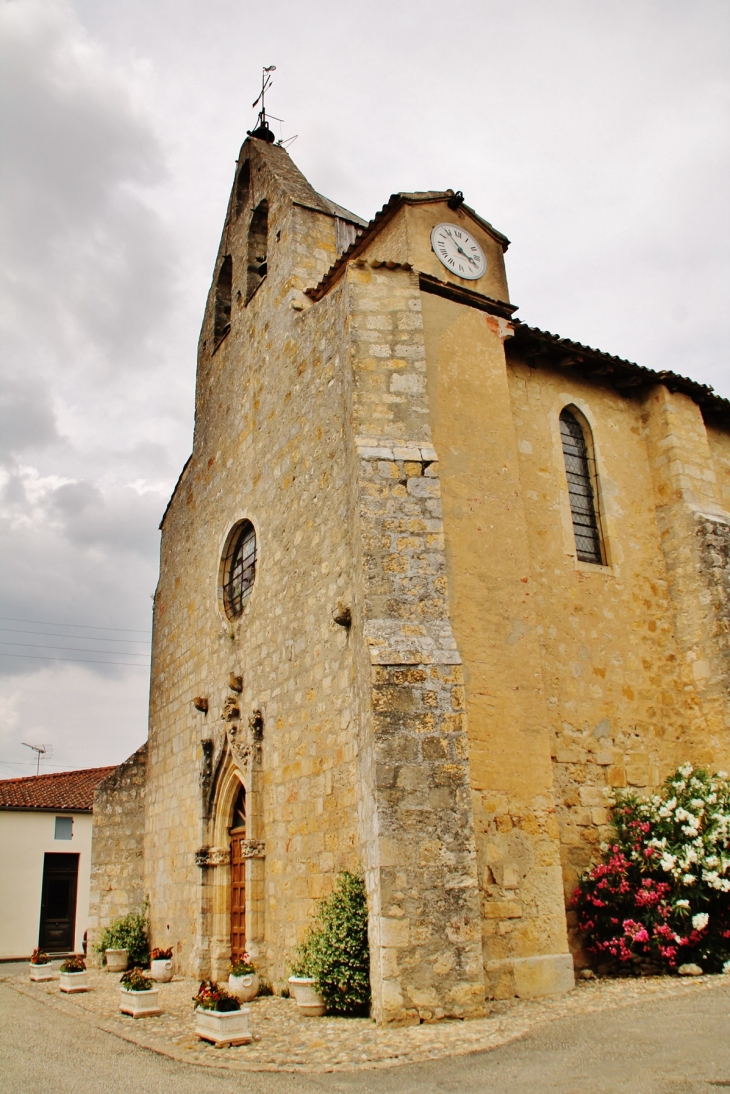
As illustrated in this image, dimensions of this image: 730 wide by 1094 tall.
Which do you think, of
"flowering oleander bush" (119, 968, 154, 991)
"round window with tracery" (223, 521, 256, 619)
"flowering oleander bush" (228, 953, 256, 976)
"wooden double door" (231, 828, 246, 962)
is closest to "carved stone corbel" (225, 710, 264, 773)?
"wooden double door" (231, 828, 246, 962)

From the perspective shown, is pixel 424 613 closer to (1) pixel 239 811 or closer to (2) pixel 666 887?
(2) pixel 666 887

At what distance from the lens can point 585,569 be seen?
34.3ft

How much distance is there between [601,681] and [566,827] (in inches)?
72.3

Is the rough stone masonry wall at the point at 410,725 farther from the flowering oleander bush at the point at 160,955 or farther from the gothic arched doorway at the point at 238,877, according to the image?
the flowering oleander bush at the point at 160,955

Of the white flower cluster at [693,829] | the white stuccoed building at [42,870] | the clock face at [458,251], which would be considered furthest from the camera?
the white stuccoed building at [42,870]

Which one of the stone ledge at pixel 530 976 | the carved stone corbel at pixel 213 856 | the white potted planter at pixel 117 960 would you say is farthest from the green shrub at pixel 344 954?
the white potted planter at pixel 117 960

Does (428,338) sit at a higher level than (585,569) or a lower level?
higher

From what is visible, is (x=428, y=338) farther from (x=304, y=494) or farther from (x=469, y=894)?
(x=469, y=894)

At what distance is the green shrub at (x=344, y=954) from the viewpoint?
7156mm

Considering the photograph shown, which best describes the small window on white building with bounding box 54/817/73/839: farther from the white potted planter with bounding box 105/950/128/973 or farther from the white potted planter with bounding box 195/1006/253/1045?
the white potted planter with bounding box 195/1006/253/1045

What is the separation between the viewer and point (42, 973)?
1276 cm

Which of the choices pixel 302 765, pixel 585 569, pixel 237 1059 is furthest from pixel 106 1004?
pixel 585 569

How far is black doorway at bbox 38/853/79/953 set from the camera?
23.2m

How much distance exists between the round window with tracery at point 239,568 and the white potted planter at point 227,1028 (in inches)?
243
